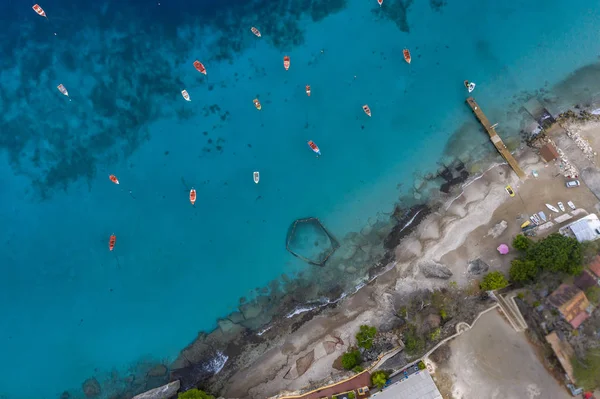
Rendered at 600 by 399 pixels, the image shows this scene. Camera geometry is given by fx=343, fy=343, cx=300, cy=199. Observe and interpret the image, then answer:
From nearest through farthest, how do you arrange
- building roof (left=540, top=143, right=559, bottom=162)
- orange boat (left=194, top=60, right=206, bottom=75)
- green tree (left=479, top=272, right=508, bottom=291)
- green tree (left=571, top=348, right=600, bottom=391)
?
green tree (left=571, top=348, right=600, bottom=391)
green tree (left=479, top=272, right=508, bottom=291)
building roof (left=540, top=143, right=559, bottom=162)
orange boat (left=194, top=60, right=206, bottom=75)

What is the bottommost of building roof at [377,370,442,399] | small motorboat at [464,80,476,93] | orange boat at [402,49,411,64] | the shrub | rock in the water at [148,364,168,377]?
building roof at [377,370,442,399]

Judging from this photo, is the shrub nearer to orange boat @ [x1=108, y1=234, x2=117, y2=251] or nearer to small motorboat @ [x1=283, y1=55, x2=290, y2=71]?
orange boat @ [x1=108, y1=234, x2=117, y2=251]

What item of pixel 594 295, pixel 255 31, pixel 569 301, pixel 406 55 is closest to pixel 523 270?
pixel 569 301

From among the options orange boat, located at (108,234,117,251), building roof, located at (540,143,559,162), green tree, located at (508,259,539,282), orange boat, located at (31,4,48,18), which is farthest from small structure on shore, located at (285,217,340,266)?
orange boat, located at (31,4,48,18)

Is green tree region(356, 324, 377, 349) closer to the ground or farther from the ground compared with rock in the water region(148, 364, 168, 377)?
closer to the ground

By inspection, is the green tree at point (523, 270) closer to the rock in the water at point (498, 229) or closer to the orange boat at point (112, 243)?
the rock in the water at point (498, 229)

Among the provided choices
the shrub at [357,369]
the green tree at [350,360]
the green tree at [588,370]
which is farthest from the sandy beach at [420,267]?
the green tree at [588,370]

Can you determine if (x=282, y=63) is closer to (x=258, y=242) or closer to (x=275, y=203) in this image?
(x=275, y=203)

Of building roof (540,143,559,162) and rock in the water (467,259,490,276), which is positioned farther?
building roof (540,143,559,162)
